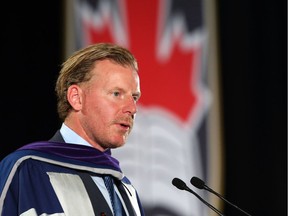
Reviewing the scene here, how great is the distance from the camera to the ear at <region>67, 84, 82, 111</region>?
2516 millimetres

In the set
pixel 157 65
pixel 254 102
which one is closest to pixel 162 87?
pixel 157 65

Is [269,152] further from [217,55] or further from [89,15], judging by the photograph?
[89,15]

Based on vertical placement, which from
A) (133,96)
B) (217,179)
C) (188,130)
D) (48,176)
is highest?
(133,96)

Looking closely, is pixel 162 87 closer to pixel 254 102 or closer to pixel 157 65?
pixel 157 65

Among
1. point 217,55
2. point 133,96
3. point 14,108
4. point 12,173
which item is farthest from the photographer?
point 217,55

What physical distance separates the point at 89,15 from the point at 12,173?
7.95 ft

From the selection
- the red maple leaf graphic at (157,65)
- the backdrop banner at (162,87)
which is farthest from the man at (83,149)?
the red maple leaf graphic at (157,65)

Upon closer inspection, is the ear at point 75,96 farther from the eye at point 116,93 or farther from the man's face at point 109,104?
the eye at point 116,93

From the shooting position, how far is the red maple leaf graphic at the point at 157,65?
4738 millimetres

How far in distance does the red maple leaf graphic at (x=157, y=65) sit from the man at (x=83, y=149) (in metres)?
2.15

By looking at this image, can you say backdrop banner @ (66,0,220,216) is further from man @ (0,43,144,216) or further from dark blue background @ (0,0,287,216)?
man @ (0,43,144,216)

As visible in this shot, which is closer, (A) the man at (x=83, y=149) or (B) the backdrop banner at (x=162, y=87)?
(A) the man at (x=83, y=149)

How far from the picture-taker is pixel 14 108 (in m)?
4.16

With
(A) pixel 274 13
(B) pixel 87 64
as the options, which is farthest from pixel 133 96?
(A) pixel 274 13
